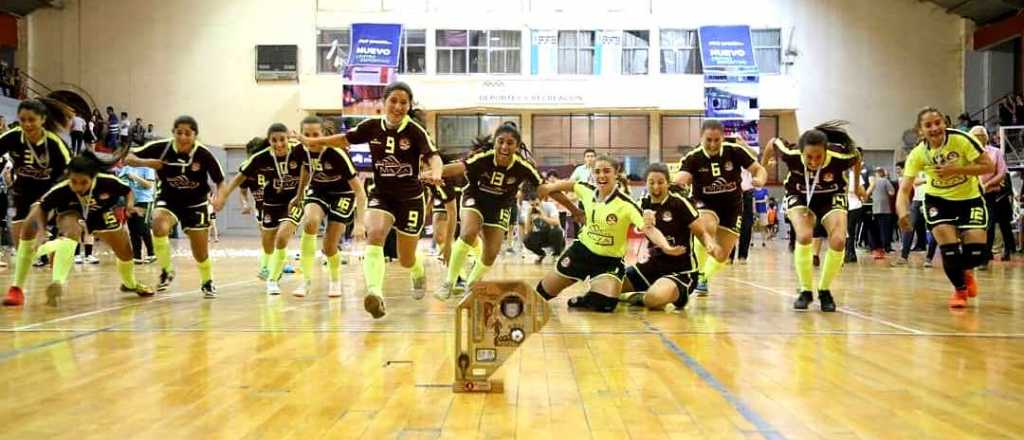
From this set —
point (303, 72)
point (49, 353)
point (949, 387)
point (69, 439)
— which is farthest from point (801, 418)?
point (303, 72)

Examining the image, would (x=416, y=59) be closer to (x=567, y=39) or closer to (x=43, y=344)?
(x=567, y=39)

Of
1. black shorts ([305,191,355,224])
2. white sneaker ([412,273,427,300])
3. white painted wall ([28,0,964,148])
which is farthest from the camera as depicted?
white painted wall ([28,0,964,148])

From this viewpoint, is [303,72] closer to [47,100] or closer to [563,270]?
[47,100]

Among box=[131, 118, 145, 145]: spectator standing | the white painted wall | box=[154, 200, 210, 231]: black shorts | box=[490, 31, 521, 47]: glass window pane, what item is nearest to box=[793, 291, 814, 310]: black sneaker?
box=[154, 200, 210, 231]: black shorts

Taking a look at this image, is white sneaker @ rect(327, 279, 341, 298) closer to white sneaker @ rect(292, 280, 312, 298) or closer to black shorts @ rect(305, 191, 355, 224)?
white sneaker @ rect(292, 280, 312, 298)

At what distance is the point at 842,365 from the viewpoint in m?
4.31

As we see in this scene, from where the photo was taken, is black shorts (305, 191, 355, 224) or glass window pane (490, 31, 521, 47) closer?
black shorts (305, 191, 355, 224)

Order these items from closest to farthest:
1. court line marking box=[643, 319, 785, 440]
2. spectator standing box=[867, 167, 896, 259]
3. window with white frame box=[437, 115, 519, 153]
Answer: court line marking box=[643, 319, 785, 440] → spectator standing box=[867, 167, 896, 259] → window with white frame box=[437, 115, 519, 153]

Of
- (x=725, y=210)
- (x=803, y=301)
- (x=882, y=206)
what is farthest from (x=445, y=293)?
(x=882, y=206)

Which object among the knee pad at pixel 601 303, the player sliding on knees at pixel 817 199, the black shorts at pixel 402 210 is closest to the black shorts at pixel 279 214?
the black shorts at pixel 402 210

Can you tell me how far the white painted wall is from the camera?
1196 inches

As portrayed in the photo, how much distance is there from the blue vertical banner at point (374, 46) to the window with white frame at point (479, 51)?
1843 millimetres

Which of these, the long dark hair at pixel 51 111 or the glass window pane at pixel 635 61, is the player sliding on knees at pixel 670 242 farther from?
the glass window pane at pixel 635 61

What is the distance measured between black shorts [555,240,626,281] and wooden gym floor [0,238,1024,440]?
337mm
